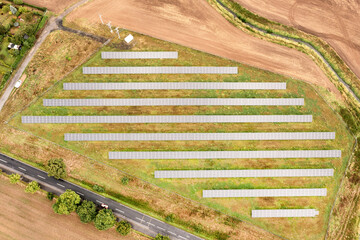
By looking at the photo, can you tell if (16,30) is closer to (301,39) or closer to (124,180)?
(124,180)

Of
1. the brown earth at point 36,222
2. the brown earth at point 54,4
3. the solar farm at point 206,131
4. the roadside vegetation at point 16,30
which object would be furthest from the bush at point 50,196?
the brown earth at point 54,4

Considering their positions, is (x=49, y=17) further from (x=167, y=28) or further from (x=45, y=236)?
(x=45, y=236)

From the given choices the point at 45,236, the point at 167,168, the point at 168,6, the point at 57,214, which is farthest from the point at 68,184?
the point at 168,6

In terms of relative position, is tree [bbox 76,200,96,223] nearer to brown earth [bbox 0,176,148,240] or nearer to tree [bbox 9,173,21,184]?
A: brown earth [bbox 0,176,148,240]

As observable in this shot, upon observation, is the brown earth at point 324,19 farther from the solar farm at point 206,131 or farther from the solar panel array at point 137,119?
the solar panel array at point 137,119

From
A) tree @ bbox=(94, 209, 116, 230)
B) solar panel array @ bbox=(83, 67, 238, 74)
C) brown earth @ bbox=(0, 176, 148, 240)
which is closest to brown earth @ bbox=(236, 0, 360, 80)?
solar panel array @ bbox=(83, 67, 238, 74)
